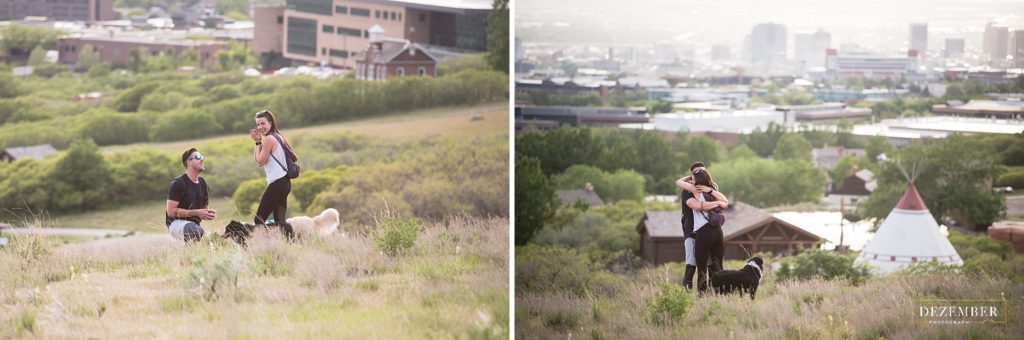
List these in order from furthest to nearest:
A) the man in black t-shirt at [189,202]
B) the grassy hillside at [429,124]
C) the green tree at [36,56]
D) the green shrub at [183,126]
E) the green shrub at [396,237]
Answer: the grassy hillside at [429,124], the green shrub at [396,237], the green shrub at [183,126], the green tree at [36,56], the man in black t-shirt at [189,202]

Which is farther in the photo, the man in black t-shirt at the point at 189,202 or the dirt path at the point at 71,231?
the dirt path at the point at 71,231

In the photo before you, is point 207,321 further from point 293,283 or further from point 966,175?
point 966,175

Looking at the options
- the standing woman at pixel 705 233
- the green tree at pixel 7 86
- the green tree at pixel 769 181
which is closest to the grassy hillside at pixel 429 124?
the green tree at pixel 769 181

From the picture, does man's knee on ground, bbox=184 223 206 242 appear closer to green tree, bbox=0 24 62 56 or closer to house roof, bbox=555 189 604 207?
green tree, bbox=0 24 62 56

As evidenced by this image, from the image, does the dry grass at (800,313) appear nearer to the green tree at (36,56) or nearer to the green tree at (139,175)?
the green tree at (139,175)

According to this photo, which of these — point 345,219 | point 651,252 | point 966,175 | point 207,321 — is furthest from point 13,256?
point 966,175

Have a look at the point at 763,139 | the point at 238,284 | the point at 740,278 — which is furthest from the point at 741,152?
the point at 238,284

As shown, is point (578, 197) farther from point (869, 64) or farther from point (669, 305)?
point (869, 64)
